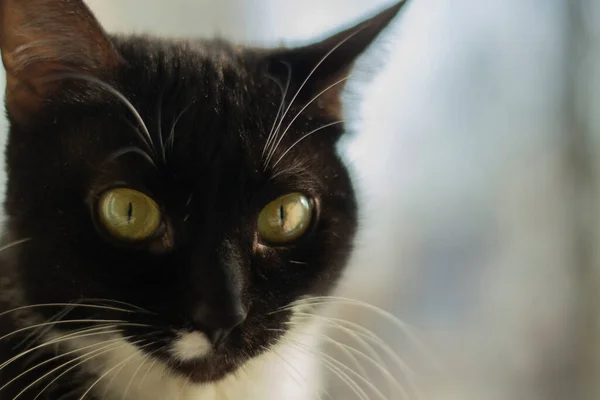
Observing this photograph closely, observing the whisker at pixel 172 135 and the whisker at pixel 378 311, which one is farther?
the whisker at pixel 378 311

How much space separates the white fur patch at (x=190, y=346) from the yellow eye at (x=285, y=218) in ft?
0.38

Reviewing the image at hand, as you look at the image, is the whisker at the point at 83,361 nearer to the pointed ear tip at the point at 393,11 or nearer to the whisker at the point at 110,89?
the whisker at the point at 110,89

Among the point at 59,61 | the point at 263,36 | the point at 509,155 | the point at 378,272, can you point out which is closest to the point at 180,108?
the point at 59,61

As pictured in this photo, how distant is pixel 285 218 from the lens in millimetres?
641

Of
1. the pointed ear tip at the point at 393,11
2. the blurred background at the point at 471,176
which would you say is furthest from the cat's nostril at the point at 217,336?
the pointed ear tip at the point at 393,11

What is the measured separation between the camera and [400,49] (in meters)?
0.79

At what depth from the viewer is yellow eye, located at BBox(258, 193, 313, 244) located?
628 millimetres

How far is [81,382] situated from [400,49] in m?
0.51

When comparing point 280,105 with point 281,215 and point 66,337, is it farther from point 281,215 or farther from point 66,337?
point 66,337

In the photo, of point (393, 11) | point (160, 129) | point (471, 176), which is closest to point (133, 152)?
point (160, 129)

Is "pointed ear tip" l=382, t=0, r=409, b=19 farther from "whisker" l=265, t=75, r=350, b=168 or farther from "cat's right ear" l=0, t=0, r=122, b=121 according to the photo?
"cat's right ear" l=0, t=0, r=122, b=121

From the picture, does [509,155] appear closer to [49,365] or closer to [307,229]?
[307,229]

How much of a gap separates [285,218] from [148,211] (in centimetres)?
13

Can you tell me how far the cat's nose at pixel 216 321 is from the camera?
0.55m
